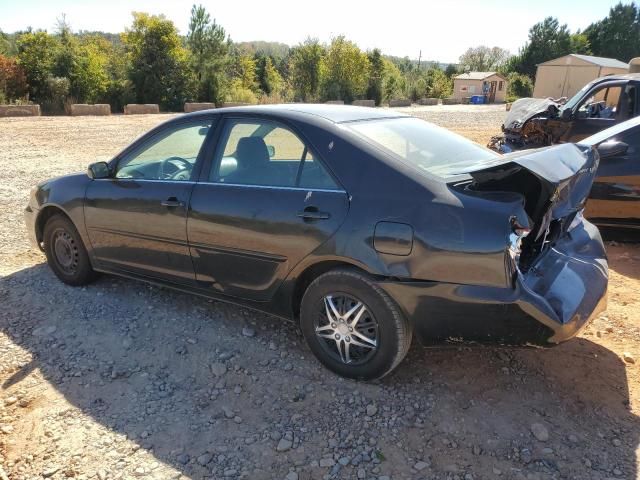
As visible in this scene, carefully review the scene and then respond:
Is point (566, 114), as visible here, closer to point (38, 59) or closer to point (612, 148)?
point (612, 148)

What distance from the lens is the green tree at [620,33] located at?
6372 centimetres

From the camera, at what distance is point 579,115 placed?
814cm

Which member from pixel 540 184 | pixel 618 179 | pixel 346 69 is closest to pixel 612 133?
pixel 618 179

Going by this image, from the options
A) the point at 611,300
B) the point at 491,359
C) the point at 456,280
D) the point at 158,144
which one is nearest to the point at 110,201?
the point at 158,144

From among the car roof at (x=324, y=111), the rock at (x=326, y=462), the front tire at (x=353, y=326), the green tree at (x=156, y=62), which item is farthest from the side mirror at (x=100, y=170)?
the green tree at (x=156, y=62)

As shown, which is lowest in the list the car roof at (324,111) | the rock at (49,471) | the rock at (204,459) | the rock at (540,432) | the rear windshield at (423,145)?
the rock at (49,471)

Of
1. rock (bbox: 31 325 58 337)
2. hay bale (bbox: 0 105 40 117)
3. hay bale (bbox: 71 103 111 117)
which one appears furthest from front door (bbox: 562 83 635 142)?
hay bale (bbox: 71 103 111 117)

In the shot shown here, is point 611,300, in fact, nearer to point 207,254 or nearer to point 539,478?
point 539,478

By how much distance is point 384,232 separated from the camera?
2.84 m

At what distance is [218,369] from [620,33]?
76.5m

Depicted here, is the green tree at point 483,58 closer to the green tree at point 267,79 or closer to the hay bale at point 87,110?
the green tree at point 267,79

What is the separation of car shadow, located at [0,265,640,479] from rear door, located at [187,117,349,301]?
540 millimetres

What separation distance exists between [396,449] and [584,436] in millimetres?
999

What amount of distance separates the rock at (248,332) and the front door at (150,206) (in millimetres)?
546
